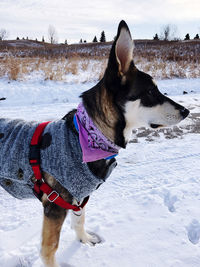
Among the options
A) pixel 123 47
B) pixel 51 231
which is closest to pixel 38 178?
pixel 51 231

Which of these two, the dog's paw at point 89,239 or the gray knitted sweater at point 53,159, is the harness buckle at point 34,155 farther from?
the dog's paw at point 89,239

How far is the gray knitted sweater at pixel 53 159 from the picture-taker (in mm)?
1677

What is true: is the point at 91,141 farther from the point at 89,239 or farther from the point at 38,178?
the point at 89,239

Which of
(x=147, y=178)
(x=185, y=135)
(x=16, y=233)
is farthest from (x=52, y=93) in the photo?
(x=16, y=233)

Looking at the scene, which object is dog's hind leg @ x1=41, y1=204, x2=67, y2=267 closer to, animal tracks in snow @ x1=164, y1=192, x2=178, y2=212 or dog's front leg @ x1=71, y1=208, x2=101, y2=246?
dog's front leg @ x1=71, y1=208, x2=101, y2=246

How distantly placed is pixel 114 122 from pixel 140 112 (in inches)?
10.2

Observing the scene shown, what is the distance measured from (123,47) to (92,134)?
71 centimetres

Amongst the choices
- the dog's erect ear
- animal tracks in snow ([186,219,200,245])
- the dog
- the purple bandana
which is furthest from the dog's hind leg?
animal tracks in snow ([186,219,200,245])

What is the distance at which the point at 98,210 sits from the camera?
2.67m

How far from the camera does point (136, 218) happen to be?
2.56 m

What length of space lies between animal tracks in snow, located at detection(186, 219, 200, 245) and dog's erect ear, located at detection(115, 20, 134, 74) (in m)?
1.82

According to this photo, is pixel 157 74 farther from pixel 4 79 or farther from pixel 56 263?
pixel 56 263

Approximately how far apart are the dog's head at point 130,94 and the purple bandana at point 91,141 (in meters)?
0.13

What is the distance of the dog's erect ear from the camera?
5.25 feet
